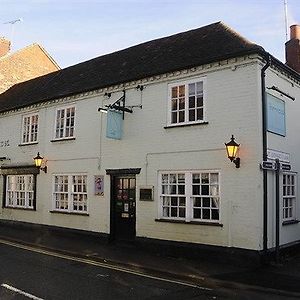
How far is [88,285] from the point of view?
27.6ft

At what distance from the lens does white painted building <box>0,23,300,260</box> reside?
11.0m

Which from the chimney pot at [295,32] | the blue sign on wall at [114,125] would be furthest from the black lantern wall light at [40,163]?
the chimney pot at [295,32]

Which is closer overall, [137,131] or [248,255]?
[248,255]

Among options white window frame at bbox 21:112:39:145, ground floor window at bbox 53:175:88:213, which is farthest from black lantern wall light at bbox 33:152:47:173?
white window frame at bbox 21:112:39:145

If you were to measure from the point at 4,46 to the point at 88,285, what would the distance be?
24085 mm

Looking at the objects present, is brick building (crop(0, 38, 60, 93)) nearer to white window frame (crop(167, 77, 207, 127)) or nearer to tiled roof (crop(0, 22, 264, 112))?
tiled roof (crop(0, 22, 264, 112))

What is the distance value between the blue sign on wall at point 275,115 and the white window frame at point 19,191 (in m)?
11.0

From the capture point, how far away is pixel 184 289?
836 centimetres

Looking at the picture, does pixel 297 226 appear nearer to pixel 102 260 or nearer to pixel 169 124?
pixel 169 124

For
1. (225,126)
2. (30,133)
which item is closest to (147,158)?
(225,126)

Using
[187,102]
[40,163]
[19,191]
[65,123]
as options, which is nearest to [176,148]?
[187,102]

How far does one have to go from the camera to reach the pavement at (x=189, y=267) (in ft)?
29.0

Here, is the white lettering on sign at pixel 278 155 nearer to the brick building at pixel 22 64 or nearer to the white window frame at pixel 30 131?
the white window frame at pixel 30 131

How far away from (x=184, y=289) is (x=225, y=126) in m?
5.01
